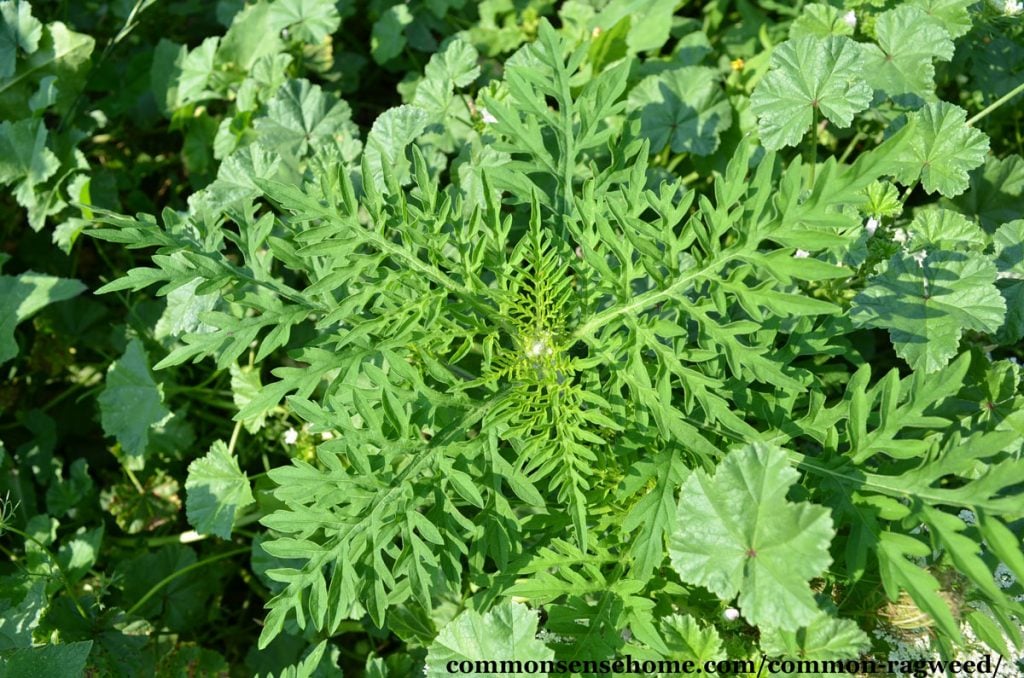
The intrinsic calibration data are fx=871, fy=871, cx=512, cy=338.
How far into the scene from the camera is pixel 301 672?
7.23 ft

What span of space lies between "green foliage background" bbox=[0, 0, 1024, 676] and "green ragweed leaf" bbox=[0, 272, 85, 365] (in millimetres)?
15

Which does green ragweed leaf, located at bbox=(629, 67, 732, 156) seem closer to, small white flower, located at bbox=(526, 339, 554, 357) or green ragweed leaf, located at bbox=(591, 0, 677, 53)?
green ragweed leaf, located at bbox=(591, 0, 677, 53)

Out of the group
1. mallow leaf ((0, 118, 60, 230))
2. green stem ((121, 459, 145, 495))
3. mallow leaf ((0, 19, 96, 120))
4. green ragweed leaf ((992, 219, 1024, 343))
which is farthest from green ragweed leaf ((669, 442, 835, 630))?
mallow leaf ((0, 19, 96, 120))

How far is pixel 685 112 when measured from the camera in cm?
311

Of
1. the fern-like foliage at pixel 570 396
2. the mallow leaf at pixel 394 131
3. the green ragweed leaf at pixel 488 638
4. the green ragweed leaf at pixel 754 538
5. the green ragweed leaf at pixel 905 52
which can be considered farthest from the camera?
the mallow leaf at pixel 394 131

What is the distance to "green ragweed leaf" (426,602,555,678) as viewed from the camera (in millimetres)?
2070

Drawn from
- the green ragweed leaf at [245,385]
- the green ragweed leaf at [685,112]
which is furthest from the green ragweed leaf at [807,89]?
the green ragweed leaf at [245,385]

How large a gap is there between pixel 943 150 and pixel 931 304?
52 centimetres

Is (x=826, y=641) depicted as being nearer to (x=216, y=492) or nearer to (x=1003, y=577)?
(x=1003, y=577)

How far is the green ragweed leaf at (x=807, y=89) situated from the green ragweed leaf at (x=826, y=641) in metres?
1.38

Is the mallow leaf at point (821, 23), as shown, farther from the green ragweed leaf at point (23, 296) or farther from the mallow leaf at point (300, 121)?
the green ragweed leaf at point (23, 296)

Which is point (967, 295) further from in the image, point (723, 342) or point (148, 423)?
point (148, 423)

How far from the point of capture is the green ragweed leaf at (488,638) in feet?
6.79

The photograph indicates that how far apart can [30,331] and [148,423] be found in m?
1.04
